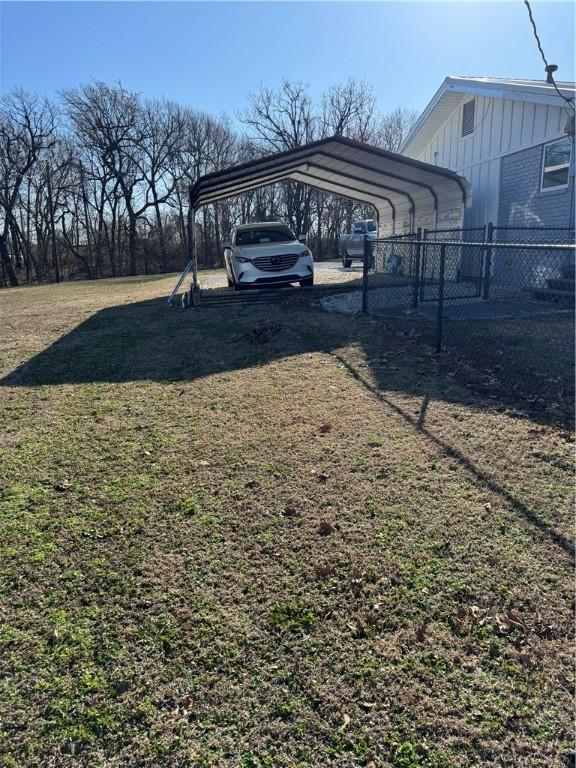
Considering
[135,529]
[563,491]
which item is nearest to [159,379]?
[135,529]

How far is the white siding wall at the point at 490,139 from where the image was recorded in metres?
11.8

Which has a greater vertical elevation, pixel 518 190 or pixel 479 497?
pixel 518 190

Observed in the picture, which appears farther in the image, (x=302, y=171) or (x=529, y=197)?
(x=302, y=171)

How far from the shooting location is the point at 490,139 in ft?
45.8

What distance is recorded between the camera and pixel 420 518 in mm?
3121

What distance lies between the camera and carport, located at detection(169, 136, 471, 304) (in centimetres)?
1200

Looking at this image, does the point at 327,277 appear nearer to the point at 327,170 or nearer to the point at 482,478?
the point at 327,170

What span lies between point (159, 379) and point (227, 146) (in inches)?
1604

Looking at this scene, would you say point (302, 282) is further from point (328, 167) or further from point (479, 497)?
point (479, 497)

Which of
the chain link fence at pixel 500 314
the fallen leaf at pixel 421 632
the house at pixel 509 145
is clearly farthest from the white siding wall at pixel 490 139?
the fallen leaf at pixel 421 632

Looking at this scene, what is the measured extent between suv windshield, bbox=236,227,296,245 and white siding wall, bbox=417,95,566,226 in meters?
5.86

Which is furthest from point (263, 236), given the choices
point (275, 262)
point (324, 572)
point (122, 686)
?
point (122, 686)

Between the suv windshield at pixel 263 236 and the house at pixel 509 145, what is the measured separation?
5874 millimetres

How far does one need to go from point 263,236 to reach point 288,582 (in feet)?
38.3
